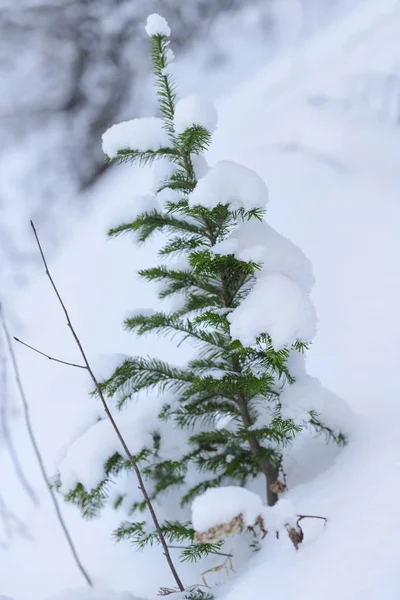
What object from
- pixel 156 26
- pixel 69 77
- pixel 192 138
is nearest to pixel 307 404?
pixel 192 138

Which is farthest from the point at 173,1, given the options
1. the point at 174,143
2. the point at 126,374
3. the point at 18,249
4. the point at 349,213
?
the point at 126,374

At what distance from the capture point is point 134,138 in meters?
1.82

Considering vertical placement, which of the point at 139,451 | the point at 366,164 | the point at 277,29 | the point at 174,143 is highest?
the point at 277,29

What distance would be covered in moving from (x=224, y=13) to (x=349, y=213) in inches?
148

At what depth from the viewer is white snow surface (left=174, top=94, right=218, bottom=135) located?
64.5 inches

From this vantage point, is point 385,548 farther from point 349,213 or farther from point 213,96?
point 213,96

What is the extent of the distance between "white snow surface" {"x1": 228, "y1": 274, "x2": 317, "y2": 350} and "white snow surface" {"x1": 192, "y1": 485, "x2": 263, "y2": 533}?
409 mm

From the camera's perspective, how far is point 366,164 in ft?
14.8

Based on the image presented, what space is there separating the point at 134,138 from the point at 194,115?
0.89 ft

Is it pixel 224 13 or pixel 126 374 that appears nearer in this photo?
pixel 126 374

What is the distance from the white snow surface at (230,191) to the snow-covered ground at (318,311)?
0.44 m

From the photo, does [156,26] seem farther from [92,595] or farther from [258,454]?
[92,595]

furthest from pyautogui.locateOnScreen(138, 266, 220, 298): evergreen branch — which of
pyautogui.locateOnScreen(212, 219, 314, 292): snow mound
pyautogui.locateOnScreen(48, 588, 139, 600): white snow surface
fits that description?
pyautogui.locateOnScreen(48, 588, 139, 600): white snow surface

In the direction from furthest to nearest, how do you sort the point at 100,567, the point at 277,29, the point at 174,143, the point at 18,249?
the point at 277,29
the point at 18,249
the point at 100,567
the point at 174,143
